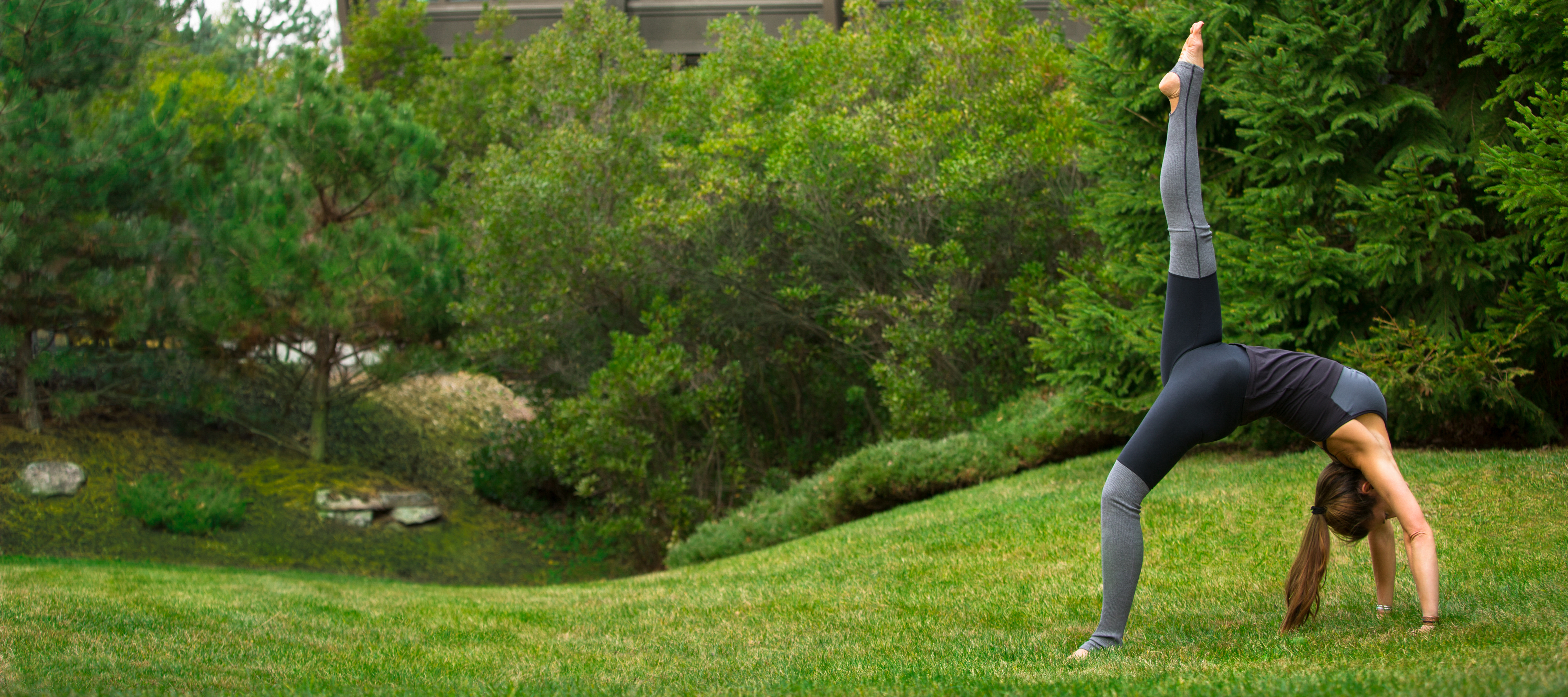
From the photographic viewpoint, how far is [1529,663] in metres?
3.55

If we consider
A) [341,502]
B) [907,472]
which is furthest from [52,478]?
[907,472]

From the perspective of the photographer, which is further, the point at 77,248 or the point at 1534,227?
the point at 77,248

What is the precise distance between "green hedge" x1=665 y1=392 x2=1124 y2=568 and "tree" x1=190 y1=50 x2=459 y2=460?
5747mm

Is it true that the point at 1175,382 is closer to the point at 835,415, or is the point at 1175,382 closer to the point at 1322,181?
the point at 1322,181

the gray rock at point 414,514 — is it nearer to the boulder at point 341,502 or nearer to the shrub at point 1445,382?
the boulder at point 341,502

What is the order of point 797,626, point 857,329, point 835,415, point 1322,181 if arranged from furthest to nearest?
point 835,415 → point 857,329 → point 1322,181 → point 797,626

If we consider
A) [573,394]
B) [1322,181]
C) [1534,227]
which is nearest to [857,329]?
[573,394]

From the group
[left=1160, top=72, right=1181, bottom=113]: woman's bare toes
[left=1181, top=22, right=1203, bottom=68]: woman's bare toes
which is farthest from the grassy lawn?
[left=1181, top=22, right=1203, bottom=68]: woman's bare toes

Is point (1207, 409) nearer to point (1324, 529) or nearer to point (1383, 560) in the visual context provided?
point (1324, 529)

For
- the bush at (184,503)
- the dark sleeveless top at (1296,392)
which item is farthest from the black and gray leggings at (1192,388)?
the bush at (184,503)

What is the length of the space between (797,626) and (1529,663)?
3.75 metres

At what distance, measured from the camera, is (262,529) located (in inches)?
559

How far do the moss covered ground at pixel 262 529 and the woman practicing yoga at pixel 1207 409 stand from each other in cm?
1167

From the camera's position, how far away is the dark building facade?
25.4m
